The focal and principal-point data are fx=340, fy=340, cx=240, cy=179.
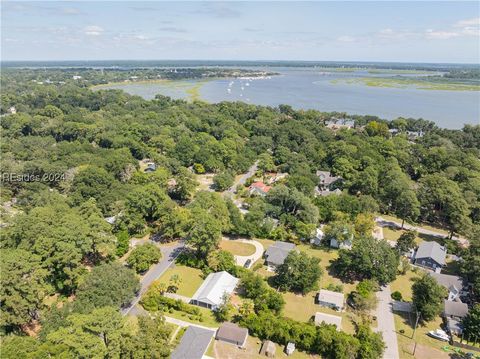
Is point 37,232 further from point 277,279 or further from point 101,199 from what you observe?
point 277,279

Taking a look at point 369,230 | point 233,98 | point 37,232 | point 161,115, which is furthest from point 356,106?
point 37,232

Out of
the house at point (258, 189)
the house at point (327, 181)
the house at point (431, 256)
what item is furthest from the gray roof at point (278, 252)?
the house at point (327, 181)

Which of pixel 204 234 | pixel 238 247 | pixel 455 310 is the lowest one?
pixel 238 247

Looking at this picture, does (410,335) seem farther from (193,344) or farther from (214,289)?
(193,344)

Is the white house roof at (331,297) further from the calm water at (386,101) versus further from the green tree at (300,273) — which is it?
the calm water at (386,101)

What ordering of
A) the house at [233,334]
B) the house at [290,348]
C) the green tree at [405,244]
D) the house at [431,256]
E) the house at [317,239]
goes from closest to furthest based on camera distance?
the house at [290,348], the house at [233,334], the house at [431,256], the green tree at [405,244], the house at [317,239]

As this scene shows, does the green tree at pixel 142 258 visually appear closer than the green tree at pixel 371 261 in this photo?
No

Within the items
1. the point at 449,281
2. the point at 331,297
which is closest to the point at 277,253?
the point at 331,297
